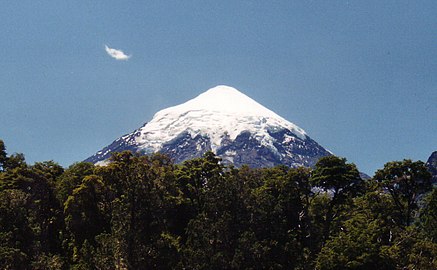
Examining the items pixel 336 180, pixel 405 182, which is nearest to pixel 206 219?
pixel 336 180

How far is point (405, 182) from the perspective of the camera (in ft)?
149

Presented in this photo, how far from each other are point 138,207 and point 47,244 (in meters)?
11.4

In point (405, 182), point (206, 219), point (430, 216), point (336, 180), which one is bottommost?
point (206, 219)

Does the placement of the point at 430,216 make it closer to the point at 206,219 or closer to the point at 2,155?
the point at 206,219

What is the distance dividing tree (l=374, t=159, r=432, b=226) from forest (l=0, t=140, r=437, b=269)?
9 cm

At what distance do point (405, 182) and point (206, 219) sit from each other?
67.0 ft

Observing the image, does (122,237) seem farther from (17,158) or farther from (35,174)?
(17,158)

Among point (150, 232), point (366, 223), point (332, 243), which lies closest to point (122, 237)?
point (150, 232)

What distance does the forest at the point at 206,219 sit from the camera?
114 feet

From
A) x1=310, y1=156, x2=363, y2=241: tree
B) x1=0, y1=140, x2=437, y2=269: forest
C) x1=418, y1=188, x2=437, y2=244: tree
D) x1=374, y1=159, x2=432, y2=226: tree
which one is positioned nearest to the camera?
x1=0, y1=140, x2=437, y2=269: forest

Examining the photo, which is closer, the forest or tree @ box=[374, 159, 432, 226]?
the forest

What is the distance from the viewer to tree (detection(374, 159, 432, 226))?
148 ft

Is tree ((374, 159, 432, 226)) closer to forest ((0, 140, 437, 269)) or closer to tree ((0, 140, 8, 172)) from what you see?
forest ((0, 140, 437, 269))

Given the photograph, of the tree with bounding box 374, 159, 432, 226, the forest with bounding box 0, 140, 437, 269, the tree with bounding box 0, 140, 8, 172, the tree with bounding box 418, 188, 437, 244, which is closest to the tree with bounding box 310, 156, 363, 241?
the forest with bounding box 0, 140, 437, 269
